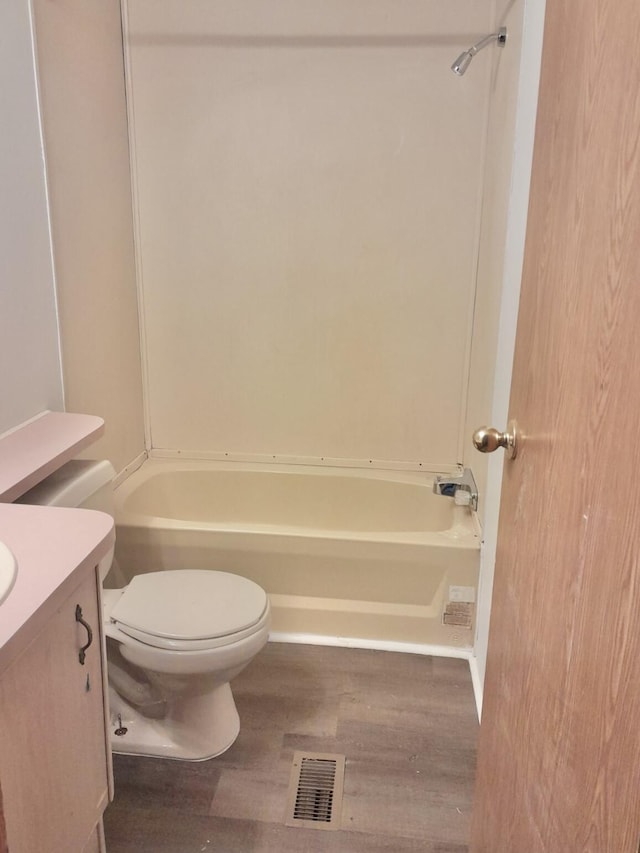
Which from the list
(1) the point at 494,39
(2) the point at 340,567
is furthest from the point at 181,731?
(1) the point at 494,39

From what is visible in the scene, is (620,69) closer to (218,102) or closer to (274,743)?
(274,743)

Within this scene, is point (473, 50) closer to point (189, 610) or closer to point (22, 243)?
point (22, 243)

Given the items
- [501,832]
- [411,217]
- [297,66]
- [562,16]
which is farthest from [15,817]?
[297,66]

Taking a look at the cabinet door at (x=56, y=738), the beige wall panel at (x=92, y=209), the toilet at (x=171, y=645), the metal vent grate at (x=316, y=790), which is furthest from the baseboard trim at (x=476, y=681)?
the beige wall panel at (x=92, y=209)

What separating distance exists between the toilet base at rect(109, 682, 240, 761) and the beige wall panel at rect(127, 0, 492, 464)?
121cm

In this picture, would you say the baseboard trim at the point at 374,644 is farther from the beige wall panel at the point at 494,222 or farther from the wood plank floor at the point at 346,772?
the beige wall panel at the point at 494,222

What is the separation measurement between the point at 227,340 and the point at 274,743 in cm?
154

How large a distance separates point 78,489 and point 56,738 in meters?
0.66

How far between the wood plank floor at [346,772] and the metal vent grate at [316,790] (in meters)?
0.02

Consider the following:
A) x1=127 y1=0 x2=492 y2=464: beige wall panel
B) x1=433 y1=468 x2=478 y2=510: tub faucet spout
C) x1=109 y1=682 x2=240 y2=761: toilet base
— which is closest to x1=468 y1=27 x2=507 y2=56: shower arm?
x1=127 y1=0 x2=492 y2=464: beige wall panel

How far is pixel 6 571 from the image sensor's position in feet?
3.35

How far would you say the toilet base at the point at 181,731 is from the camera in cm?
185

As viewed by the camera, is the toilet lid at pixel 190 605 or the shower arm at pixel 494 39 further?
the shower arm at pixel 494 39

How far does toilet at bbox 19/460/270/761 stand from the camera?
1.69 meters
